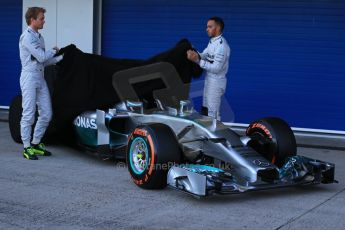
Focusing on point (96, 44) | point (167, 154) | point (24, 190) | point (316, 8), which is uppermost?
point (316, 8)

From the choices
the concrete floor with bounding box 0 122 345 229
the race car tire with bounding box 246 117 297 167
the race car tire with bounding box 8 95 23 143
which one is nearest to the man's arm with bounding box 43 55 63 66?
the race car tire with bounding box 8 95 23 143

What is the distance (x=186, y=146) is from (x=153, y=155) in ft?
2.14

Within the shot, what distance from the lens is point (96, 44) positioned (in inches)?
Answer: 466

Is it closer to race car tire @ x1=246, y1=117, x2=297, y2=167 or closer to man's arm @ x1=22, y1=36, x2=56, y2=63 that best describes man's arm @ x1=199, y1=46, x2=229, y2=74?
race car tire @ x1=246, y1=117, x2=297, y2=167

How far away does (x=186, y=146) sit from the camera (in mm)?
6750

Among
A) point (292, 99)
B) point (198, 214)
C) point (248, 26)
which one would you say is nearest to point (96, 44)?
point (248, 26)

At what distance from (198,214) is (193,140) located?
3.80ft

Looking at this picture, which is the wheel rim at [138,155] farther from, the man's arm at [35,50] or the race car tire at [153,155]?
the man's arm at [35,50]

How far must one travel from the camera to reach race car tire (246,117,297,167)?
270 inches

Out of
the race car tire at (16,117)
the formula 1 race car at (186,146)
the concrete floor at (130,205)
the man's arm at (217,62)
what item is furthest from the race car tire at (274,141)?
the race car tire at (16,117)

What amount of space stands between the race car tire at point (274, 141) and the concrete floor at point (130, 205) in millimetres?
433

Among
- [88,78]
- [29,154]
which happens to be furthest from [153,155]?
[29,154]

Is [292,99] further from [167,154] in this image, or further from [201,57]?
[167,154]

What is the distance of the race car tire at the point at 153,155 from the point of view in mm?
6188
